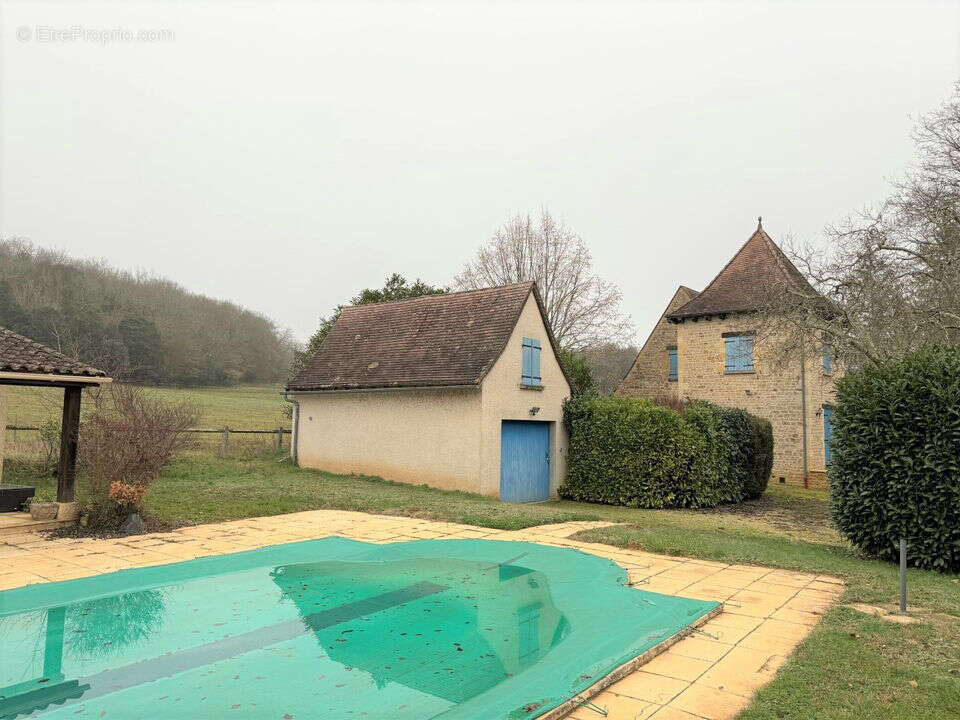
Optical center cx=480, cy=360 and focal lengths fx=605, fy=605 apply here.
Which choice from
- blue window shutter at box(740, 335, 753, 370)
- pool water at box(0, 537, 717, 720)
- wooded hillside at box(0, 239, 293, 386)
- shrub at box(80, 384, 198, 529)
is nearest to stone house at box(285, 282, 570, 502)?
blue window shutter at box(740, 335, 753, 370)

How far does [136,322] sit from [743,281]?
104 feet

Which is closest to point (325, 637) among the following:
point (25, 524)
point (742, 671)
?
point (742, 671)

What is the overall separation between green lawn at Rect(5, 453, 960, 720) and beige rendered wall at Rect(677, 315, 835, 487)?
1.56 metres

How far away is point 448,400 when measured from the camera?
59.1 feet

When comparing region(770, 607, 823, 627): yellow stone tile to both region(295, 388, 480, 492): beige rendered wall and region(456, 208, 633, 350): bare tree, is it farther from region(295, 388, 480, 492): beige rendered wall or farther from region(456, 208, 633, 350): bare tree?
region(456, 208, 633, 350): bare tree

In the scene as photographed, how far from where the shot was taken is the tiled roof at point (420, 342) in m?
18.3

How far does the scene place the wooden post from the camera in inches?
419

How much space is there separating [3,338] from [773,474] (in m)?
24.2

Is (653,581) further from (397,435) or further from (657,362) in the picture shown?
(657,362)

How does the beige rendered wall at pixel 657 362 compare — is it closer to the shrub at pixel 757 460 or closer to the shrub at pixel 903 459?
the shrub at pixel 757 460

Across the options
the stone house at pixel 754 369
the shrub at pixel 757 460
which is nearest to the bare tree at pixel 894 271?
the shrub at pixel 757 460

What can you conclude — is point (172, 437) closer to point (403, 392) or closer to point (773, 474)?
point (403, 392)

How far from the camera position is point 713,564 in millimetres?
8578

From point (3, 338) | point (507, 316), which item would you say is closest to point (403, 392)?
point (507, 316)
